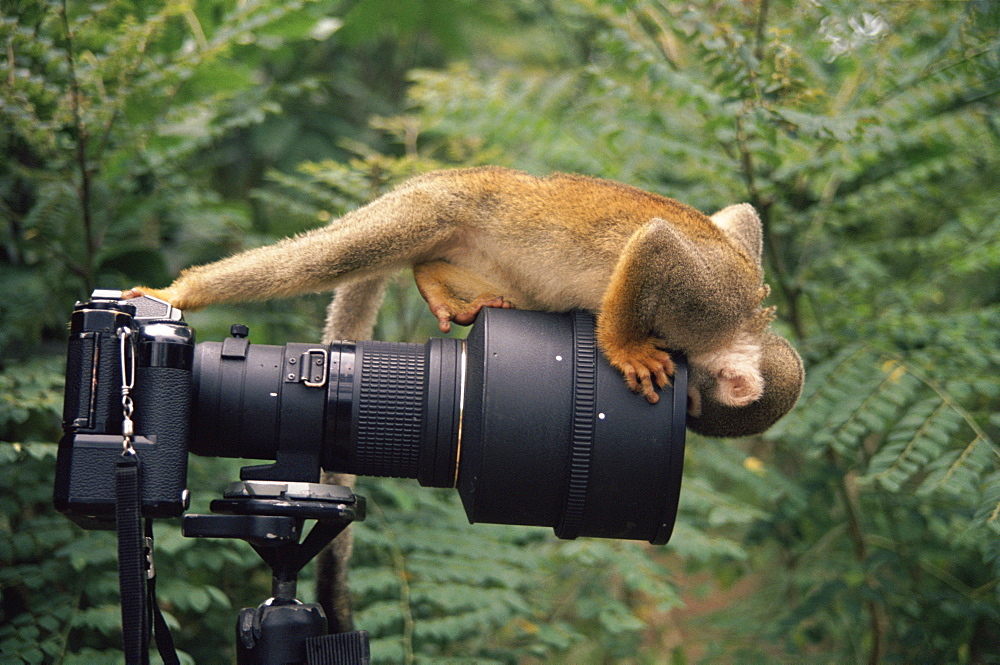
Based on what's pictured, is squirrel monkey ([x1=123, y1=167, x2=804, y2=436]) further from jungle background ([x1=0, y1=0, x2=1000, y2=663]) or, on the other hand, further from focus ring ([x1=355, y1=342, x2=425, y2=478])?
jungle background ([x1=0, y1=0, x2=1000, y2=663])

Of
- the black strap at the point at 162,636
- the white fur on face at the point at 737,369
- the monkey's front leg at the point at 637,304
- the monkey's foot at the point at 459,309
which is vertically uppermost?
the monkey's front leg at the point at 637,304

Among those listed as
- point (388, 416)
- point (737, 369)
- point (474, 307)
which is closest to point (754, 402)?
point (737, 369)

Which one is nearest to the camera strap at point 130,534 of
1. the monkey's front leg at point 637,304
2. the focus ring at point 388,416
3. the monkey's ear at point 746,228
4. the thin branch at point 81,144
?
the focus ring at point 388,416

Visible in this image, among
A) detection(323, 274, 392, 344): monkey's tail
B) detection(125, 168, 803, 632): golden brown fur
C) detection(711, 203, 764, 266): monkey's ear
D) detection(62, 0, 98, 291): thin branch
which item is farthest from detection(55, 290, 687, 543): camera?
detection(62, 0, 98, 291): thin branch

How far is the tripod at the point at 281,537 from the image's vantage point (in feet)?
4.70

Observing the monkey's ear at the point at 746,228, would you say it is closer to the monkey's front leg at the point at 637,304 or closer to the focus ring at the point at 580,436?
the monkey's front leg at the point at 637,304

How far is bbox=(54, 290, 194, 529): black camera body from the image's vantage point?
1.37 meters

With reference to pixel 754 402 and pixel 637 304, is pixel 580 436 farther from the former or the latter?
pixel 754 402

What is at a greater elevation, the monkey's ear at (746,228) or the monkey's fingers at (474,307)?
the monkey's ear at (746,228)

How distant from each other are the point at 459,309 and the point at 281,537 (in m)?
0.71

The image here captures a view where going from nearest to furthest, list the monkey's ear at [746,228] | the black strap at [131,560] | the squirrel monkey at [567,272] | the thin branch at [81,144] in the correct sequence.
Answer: the black strap at [131,560], the squirrel monkey at [567,272], the thin branch at [81,144], the monkey's ear at [746,228]

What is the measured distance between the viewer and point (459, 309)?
6.36ft

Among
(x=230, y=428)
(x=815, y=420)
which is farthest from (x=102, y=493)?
(x=815, y=420)

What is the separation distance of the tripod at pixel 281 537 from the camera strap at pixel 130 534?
0.35 ft
